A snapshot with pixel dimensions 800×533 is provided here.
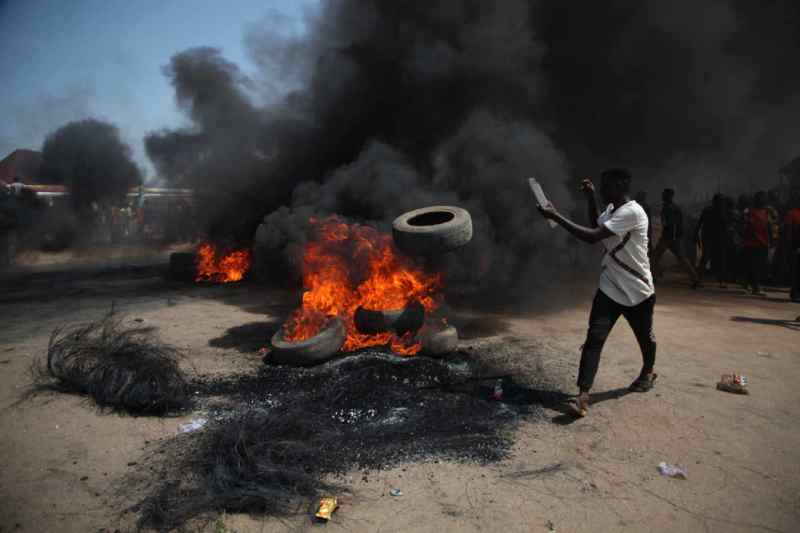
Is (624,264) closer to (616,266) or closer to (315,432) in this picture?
(616,266)

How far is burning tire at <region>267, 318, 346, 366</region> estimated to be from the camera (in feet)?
20.8

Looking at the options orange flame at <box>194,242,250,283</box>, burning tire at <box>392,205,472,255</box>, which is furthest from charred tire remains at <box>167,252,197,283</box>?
burning tire at <box>392,205,472,255</box>

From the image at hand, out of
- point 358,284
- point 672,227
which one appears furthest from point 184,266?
point 672,227

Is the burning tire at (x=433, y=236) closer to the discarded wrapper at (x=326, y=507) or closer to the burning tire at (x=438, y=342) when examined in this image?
the burning tire at (x=438, y=342)

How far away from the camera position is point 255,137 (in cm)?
1939

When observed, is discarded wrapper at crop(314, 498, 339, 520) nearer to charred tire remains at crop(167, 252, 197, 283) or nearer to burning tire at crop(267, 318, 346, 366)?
burning tire at crop(267, 318, 346, 366)

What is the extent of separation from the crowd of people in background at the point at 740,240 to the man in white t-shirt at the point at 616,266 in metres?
8.23

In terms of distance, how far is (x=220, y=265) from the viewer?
1578 cm

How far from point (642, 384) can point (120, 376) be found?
5952mm

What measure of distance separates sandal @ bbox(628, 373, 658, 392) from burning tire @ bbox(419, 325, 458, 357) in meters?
2.39

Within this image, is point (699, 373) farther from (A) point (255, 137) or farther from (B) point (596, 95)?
(A) point (255, 137)

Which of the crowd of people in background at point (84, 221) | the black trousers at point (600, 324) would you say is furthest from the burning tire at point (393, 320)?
the crowd of people in background at point (84, 221)

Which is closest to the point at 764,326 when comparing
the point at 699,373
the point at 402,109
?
the point at 699,373

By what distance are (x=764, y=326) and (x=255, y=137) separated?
17.9 metres
